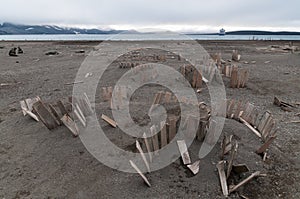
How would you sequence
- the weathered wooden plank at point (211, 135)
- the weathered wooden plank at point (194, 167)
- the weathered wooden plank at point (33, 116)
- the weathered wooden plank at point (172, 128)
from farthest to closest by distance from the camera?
the weathered wooden plank at point (33, 116) → the weathered wooden plank at point (211, 135) → the weathered wooden plank at point (172, 128) → the weathered wooden plank at point (194, 167)

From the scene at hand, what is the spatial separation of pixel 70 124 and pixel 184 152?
82.4 inches

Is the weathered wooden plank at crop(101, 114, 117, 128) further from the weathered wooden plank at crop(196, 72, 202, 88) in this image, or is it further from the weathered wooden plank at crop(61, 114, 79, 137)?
the weathered wooden plank at crop(196, 72, 202, 88)

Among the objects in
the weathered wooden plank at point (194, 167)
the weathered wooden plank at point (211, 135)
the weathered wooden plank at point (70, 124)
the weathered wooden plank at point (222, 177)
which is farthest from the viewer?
the weathered wooden plank at point (70, 124)

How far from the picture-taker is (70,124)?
493 centimetres

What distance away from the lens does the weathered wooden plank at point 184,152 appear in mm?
3998

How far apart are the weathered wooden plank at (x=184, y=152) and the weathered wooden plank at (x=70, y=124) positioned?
181 cm

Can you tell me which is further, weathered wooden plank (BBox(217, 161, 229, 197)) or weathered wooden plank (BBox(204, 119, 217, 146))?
weathered wooden plank (BBox(204, 119, 217, 146))

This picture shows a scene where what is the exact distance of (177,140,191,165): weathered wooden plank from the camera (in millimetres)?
3998

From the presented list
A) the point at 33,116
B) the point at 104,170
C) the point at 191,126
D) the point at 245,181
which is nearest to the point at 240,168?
the point at 245,181

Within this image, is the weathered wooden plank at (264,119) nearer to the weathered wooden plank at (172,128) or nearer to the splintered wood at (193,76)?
the weathered wooden plank at (172,128)

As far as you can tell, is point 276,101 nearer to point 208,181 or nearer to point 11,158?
point 208,181

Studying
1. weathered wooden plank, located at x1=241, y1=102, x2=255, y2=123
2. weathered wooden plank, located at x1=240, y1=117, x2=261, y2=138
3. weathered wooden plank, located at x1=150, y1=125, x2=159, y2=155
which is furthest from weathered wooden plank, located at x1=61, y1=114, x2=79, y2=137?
weathered wooden plank, located at x1=241, y1=102, x2=255, y2=123

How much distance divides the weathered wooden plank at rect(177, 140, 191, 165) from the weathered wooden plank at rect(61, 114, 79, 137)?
1814 mm

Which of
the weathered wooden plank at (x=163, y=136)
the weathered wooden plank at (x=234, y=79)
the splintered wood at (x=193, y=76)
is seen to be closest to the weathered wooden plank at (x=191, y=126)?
the weathered wooden plank at (x=163, y=136)
